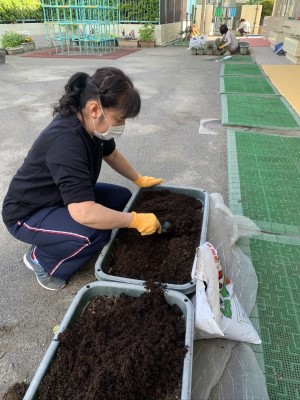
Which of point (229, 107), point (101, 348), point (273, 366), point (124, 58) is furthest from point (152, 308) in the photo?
point (124, 58)

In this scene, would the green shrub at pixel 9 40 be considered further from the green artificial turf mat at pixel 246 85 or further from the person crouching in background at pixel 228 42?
the green artificial turf mat at pixel 246 85

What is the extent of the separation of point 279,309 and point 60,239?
1.22m

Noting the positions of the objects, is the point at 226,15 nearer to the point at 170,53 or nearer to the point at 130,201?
the point at 170,53

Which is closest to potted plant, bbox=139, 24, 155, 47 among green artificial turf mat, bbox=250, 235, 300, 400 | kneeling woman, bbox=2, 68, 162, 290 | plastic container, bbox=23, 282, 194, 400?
kneeling woman, bbox=2, 68, 162, 290

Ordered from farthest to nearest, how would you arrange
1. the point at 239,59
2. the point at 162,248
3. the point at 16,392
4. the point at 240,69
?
the point at 239,59 → the point at 240,69 → the point at 162,248 → the point at 16,392

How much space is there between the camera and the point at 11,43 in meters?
11.5

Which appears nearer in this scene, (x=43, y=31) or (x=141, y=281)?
(x=141, y=281)

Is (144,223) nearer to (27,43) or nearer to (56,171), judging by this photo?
(56,171)

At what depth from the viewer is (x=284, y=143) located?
370cm

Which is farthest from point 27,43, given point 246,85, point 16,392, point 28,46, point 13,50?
point 16,392

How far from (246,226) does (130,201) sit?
83 cm

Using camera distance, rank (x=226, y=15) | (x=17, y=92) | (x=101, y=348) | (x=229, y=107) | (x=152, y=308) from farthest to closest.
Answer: (x=226, y=15), (x=17, y=92), (x=229, y=107), (x=152, y=308), (x=101, y=348)

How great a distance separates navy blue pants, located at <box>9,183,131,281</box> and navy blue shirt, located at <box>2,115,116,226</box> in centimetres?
7

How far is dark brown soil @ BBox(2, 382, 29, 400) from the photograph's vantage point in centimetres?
130
